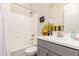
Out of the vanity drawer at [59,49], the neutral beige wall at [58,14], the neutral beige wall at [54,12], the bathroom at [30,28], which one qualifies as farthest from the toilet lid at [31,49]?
the neutral beige wall at [58,14]

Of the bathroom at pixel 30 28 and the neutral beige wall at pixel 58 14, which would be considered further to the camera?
the neutral beige wall at pixel 58 14

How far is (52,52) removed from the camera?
1164mm

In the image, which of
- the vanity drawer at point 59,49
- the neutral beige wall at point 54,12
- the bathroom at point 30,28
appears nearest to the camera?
the vanity drawer at point 59,49

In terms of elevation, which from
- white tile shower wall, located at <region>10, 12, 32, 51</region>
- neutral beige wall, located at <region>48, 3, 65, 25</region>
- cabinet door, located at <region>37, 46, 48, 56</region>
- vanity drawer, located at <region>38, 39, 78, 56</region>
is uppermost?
neutral beige wall, located at <region>48, 3, 65, 25</region>

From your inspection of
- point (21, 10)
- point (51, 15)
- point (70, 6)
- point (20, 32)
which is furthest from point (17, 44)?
point (70, 6)

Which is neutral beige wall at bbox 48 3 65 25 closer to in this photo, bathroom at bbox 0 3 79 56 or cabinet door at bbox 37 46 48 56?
bathroom at bbox 0 3 79 56

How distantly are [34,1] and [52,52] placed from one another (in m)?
0.70

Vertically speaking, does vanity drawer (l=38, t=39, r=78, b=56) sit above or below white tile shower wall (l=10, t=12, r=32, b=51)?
below

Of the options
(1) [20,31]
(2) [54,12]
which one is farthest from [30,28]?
(2) [54,12]

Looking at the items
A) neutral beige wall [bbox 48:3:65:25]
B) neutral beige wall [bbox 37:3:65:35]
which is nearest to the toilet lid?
neutral beige wall [bbox 37:3:65:35]

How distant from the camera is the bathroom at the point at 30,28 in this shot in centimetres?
127

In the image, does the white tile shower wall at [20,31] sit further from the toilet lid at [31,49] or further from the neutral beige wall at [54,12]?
the neutral beige wall at [54,12]

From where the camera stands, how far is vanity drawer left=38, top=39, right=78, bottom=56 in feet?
2.82

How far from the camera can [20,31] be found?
4.53 feet
